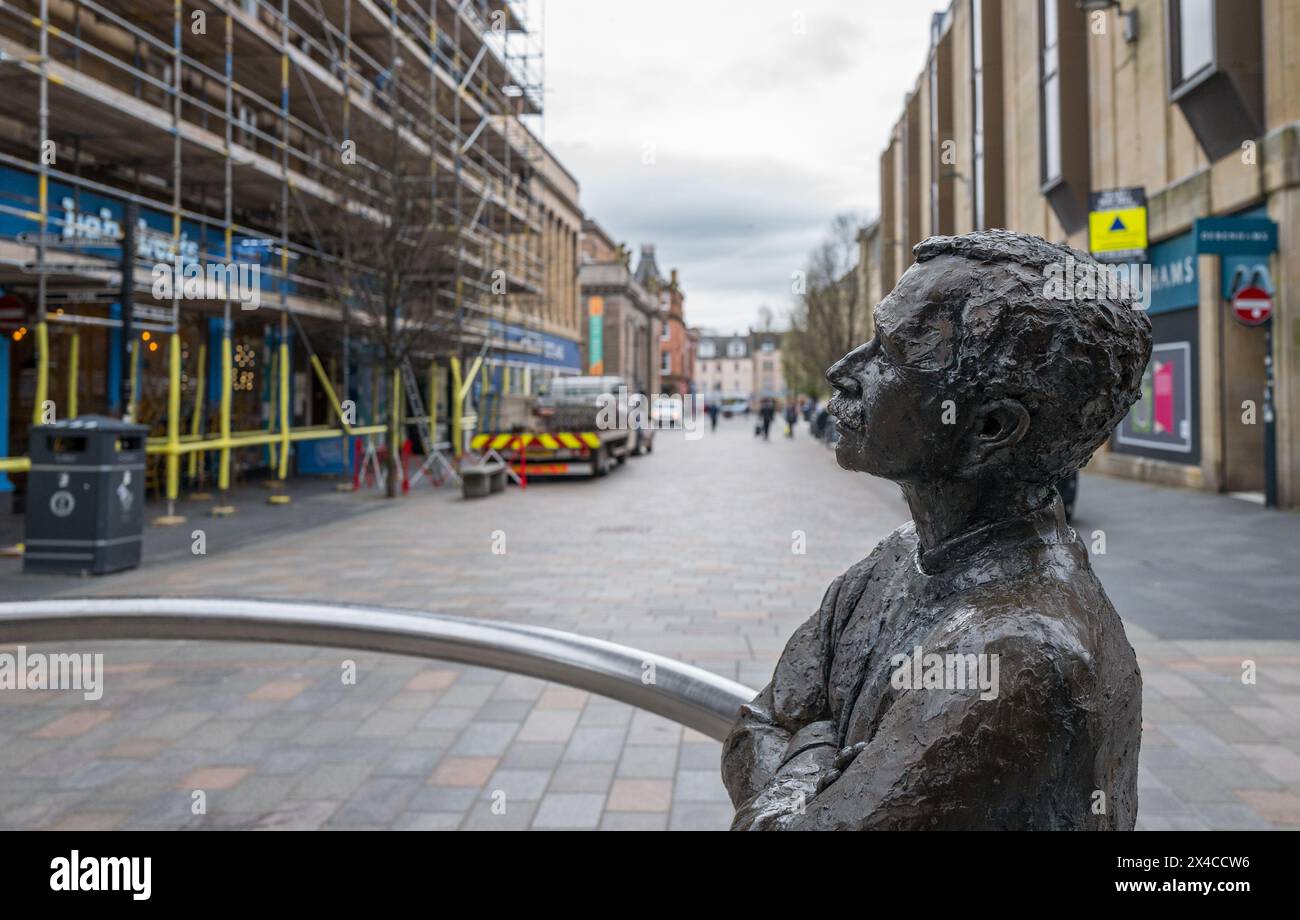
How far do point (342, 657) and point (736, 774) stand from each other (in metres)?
5.40

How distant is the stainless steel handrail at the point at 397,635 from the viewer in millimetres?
2053

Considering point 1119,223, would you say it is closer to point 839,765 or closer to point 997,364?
point 997,364

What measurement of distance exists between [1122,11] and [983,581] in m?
20.0

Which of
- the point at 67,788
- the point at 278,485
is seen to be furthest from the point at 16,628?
the point at 278,485

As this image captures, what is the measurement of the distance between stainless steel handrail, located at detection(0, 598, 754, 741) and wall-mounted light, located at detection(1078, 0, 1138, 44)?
60.3 feet

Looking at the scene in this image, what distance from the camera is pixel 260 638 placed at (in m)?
2.37

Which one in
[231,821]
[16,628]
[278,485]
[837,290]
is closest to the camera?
[16,628]

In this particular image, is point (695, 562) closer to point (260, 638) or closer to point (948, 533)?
point (260, 638)

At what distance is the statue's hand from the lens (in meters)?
1.12

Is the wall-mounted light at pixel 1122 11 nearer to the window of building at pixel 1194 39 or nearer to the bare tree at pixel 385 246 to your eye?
the window of building at pixel 1194 39

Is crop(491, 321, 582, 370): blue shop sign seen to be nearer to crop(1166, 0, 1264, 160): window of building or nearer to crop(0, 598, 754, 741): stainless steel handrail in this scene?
crop(1166, 0, 1264, 160): window of building

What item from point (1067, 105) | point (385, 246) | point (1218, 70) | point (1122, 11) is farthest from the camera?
point (1067, 105)

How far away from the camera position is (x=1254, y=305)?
13148 mm

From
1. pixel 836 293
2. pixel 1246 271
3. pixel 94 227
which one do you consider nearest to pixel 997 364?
pixel 1246 271
